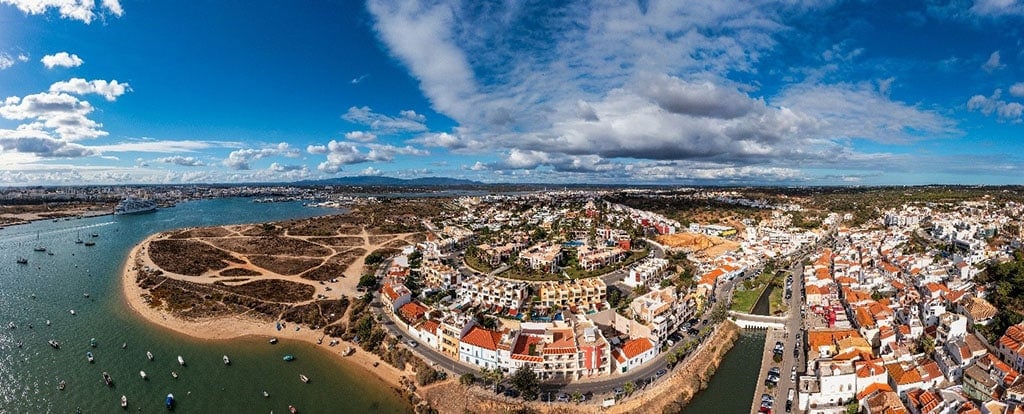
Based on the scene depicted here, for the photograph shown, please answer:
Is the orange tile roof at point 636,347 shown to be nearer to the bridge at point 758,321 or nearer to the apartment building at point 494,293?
the bridge at point 758,321

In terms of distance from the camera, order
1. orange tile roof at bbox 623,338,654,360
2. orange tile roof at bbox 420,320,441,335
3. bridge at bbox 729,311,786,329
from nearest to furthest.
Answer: orange tile roof at bbox 623,338,654,360 → orange tile roof at bbox 420,320,441,335 → bridge at bbox 729,311,786,329

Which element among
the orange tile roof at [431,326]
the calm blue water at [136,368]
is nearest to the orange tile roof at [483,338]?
the orange tile roof at [431,326]

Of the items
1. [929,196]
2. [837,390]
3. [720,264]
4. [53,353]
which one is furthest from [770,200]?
[53,353]

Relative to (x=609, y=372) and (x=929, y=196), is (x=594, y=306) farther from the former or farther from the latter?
(x=929, y=196)

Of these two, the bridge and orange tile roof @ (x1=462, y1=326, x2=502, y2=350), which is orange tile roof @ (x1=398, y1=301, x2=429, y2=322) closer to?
orange tile roof @ (x1=462, y1=326, x2=502, y2=350)

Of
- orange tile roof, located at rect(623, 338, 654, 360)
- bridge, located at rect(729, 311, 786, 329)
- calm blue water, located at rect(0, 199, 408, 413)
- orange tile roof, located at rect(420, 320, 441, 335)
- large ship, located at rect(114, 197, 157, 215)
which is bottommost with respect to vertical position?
calm blue water, located at rect(0, 199, 408, 413)

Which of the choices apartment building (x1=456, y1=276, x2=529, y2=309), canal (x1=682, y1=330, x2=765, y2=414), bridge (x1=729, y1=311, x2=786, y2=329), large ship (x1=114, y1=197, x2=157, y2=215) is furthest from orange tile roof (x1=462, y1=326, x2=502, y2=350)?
large ship (x1=114, y1=197, x2=157, y2=215)

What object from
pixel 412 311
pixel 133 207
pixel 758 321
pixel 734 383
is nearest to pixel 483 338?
pixel 412 311
